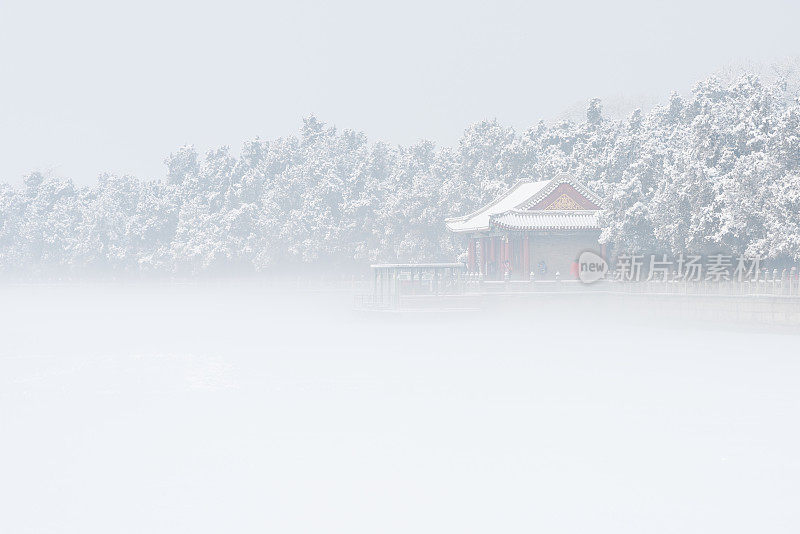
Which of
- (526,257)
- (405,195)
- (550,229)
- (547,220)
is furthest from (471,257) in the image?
(405,195)

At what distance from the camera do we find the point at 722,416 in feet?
74.3

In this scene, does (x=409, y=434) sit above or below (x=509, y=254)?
below

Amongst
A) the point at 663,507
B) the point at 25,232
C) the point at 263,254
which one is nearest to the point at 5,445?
the point at 663,507

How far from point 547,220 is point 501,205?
5.87m

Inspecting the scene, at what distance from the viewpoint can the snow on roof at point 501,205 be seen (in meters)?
55.2

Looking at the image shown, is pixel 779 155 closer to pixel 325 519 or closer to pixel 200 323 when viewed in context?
pixel 325 519

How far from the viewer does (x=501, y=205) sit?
57250 millimetres

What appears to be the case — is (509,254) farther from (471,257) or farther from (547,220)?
(471,257)

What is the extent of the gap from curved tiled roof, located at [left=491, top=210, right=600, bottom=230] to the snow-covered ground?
879 centimetres

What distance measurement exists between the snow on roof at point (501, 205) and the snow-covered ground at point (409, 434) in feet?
42.4

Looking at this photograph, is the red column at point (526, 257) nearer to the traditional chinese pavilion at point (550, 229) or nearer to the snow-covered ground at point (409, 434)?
the traditional chinese pavilion at point (550, 229)

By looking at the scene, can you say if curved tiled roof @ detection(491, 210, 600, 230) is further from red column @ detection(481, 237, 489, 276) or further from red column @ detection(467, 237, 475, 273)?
red column @ detection(467, 237, 475, 273)

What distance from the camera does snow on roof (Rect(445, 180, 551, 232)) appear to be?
55.2 metres

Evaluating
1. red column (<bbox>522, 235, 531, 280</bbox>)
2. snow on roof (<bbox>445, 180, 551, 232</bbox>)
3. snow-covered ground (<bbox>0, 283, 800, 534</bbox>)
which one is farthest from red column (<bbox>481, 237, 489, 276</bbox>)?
snow-covered ground (<bbox>0, 283, 800, 534</bbox>)
